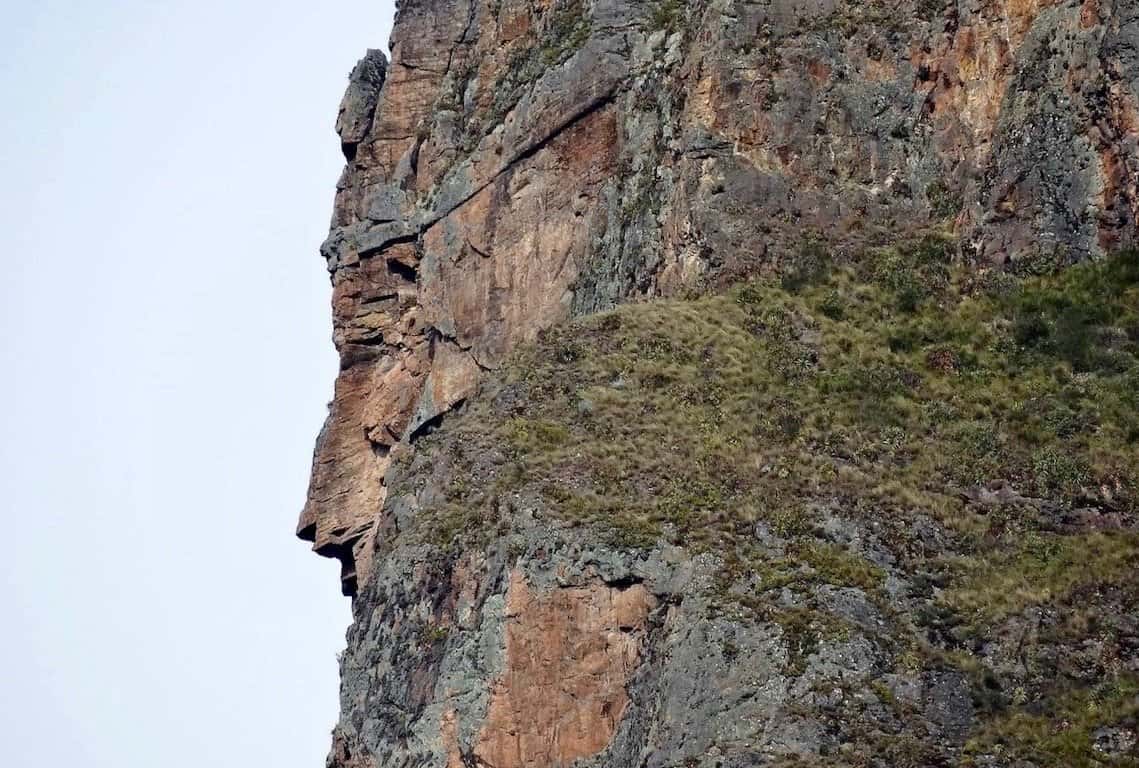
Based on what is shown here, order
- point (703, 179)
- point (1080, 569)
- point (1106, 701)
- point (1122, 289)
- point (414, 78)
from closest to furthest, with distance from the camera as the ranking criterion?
point (1106, 701) < point (1080, 569) < point (1122, 289) < point (703, 179) < point (414, 78)

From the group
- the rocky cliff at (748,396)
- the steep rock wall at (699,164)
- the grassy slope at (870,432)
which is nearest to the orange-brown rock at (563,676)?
the rocky cliff at (748,396)

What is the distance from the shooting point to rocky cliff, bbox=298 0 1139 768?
4456 centimetres

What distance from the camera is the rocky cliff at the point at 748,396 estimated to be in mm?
44562

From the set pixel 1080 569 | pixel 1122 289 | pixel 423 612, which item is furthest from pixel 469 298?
pixel 1080 569

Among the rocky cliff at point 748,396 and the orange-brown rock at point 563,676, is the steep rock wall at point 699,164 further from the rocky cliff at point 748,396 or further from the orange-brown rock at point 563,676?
the orange-brown rock at point 563,676

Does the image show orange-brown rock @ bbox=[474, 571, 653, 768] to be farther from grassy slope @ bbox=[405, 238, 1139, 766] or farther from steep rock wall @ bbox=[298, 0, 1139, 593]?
steep rock wall @ bbox=[298, 0, 1139, 593]

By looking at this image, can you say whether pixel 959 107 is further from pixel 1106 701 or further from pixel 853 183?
pixel 1106 701

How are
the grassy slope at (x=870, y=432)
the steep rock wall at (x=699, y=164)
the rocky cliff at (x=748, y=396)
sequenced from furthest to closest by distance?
the steep rock wall at (x=699, y=164) → the grassy slope at (x=870, y=432) → the rocky cliff at (x=748, y=396)

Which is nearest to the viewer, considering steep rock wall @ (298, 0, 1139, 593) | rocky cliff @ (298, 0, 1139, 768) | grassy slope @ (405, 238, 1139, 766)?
rocky cliff @ (298, 0, 1139, 768)

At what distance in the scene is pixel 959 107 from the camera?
61.6 meters

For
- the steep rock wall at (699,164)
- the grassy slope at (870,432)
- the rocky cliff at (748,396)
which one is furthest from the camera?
the steep rock wall at (699,164)

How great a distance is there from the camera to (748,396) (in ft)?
177

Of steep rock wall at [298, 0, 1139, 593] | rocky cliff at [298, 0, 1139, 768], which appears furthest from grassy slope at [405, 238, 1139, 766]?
steep rock wall at [298, 0, 1139, 593]

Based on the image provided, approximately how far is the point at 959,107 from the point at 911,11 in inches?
167
